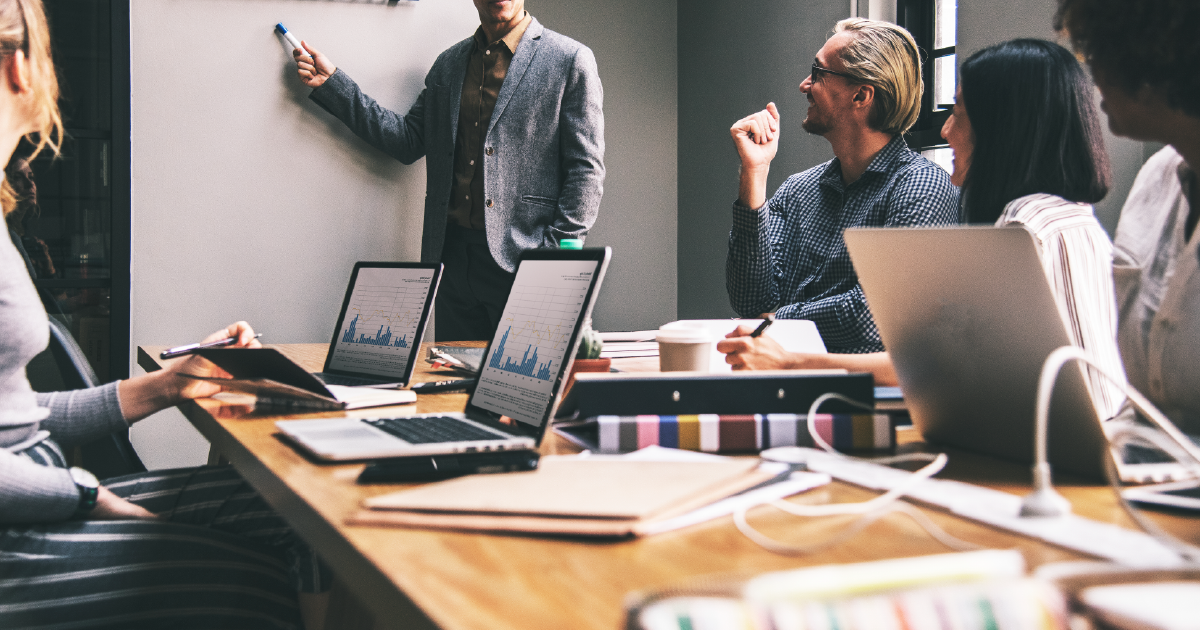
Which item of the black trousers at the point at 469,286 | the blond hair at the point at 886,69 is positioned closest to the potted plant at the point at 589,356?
the blond hair at the point at 886,69


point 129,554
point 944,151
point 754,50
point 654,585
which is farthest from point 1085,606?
point 754,50

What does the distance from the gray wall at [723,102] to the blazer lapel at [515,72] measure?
1334 mm

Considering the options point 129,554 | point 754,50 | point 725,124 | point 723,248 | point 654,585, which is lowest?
point 129,554

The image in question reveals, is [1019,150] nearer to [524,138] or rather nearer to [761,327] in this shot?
[761,327]

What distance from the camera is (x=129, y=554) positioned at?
103cm

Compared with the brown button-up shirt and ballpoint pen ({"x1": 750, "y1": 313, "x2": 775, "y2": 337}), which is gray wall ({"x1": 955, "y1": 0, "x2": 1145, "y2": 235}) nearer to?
ballpoint pen ({"x1": 750, "y1": 313, "x2": 775, "y2": 337})

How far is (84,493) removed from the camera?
1.08 m

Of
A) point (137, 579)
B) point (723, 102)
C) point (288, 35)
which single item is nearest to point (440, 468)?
point (137, 579)

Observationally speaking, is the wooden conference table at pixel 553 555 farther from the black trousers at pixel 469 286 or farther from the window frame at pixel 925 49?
the window frame at pixel 925 49

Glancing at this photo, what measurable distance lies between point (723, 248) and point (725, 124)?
1.97 ft

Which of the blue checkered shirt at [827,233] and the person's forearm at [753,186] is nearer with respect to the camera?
the blue checkered shirt at [827,233]

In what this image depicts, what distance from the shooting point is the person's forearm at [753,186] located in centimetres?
206

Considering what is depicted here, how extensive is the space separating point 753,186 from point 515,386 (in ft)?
3.87

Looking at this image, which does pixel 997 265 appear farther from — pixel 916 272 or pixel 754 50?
pixel 754 50
